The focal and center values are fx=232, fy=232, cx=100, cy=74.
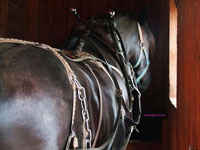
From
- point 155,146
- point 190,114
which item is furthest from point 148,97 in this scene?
point 190,114

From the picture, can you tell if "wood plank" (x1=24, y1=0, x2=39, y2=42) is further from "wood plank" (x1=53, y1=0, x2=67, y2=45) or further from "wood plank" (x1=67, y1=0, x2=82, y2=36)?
"wood plank" (x1=67, y1=0, x2=82, y2=36)

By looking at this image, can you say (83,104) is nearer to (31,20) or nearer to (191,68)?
(191,68)

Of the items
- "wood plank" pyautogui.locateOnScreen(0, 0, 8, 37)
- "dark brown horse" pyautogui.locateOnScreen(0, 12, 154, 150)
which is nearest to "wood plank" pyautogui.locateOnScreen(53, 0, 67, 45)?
"wood plank" pyautogui.locateOnScreen(0, 0, 8, 37)

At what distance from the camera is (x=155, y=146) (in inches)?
102

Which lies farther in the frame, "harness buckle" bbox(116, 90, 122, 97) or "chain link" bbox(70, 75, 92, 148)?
"harness buckle" bbox(116, 90, 122, 97)

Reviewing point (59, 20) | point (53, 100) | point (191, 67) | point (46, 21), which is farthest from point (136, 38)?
point (46, 21)

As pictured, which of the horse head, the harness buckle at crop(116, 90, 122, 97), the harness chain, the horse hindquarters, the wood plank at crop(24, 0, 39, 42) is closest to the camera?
the horse hindquarters

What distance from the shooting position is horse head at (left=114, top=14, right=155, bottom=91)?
1.94 metres

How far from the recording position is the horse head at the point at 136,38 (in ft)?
6.35

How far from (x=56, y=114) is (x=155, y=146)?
6.63 ft

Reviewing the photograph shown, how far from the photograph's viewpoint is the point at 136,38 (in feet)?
6.48

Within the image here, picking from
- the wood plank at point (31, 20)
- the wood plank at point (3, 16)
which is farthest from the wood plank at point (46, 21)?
the wood plank at point (3, 16)

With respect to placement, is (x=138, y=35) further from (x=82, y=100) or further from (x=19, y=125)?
(x=19, y=125)

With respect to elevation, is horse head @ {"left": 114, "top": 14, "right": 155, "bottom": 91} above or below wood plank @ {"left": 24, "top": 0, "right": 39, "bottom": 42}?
below
